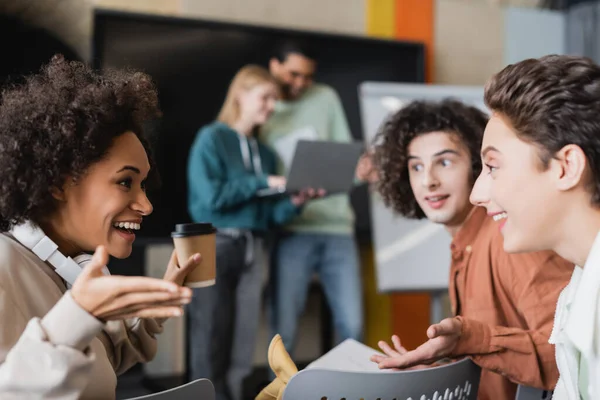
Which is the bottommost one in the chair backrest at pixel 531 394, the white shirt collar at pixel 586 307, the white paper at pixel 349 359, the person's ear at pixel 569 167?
the chair backrest at pixel 531 394

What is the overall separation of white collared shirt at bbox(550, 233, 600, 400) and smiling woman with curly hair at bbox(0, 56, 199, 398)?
0.56 metres

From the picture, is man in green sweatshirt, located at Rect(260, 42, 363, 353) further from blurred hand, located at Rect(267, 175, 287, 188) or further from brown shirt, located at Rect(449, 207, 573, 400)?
brown shirt, located at Rect(449, 207, 573, 400)

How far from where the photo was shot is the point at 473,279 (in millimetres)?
1290

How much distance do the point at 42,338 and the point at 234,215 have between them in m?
2.35

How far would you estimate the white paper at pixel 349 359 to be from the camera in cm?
119

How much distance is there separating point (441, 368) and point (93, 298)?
542mm

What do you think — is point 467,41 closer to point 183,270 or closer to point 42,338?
point 183,270

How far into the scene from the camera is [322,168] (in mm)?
3012

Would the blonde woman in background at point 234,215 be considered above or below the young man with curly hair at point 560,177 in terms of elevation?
below

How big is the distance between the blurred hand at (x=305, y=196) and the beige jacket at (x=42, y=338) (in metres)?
2.22

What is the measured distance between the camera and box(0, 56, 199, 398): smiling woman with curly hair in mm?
727

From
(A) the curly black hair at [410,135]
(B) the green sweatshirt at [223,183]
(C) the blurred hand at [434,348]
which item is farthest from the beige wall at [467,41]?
(C) the blurred hand at [434,348]

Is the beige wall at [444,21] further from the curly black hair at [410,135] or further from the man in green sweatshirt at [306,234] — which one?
the curly black hair at [410,135]

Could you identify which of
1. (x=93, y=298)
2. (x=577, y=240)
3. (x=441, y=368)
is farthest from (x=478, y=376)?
(x=93, y=298)
